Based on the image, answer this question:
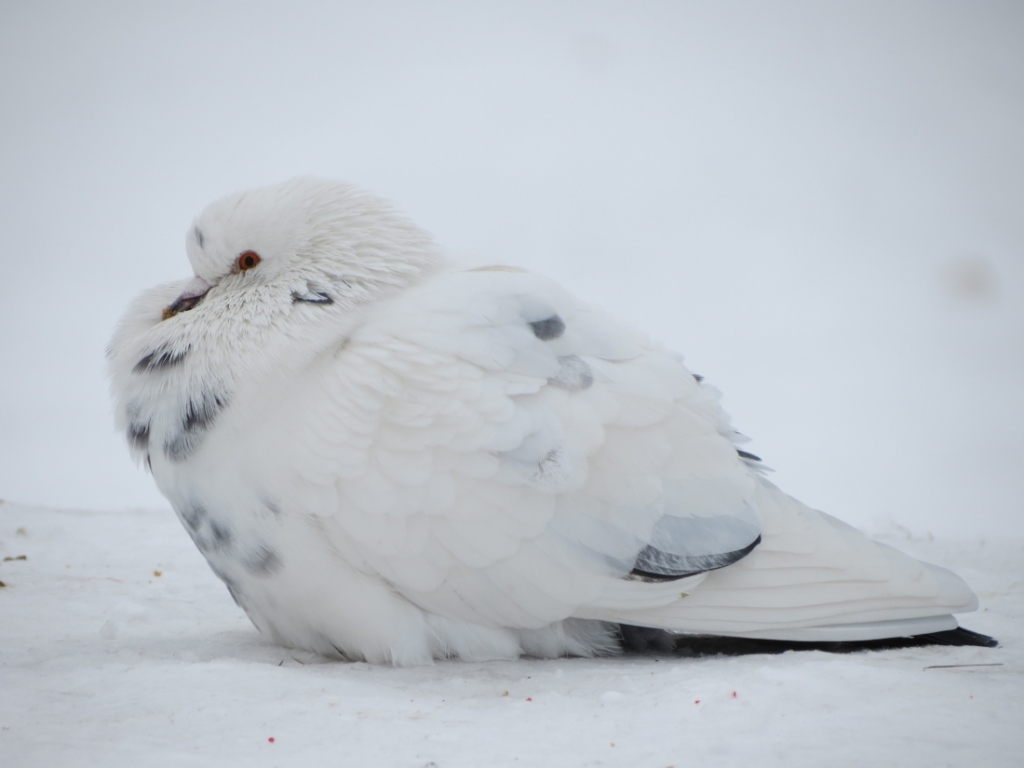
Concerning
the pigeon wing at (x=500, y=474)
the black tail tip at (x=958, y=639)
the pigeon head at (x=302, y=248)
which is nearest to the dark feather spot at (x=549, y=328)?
the pigeon wing at (x=500, y=474)

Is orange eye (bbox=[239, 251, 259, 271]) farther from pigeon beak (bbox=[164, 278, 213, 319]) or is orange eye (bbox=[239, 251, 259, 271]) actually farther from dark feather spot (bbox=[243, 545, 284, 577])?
dark feather spot (bbox=[243, 545, 284, 577])

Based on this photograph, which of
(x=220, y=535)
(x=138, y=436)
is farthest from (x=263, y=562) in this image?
(x=138, y=436)

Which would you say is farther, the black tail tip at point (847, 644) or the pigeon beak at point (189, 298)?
the pigeon beak at point (189, 298)

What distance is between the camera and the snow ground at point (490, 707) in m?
1.68

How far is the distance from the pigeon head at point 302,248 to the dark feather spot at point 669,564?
3.66ft

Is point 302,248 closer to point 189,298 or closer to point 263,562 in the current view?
point 189,298

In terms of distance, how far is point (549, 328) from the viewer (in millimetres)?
2490

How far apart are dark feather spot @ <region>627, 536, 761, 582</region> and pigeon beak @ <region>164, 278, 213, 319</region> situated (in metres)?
1.65

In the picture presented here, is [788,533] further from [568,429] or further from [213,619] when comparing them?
[213,619]

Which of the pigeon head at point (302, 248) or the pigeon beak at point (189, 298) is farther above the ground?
the pigeon head at point (302, 248)

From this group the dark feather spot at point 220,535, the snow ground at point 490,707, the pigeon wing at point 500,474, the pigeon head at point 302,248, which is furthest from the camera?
the pigeon head at point 302,248

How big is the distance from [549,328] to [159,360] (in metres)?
1.20

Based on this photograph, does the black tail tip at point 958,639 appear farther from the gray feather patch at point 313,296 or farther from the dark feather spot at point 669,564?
the gray feather patch at point 313,296

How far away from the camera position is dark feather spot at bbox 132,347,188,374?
8.46 feet
